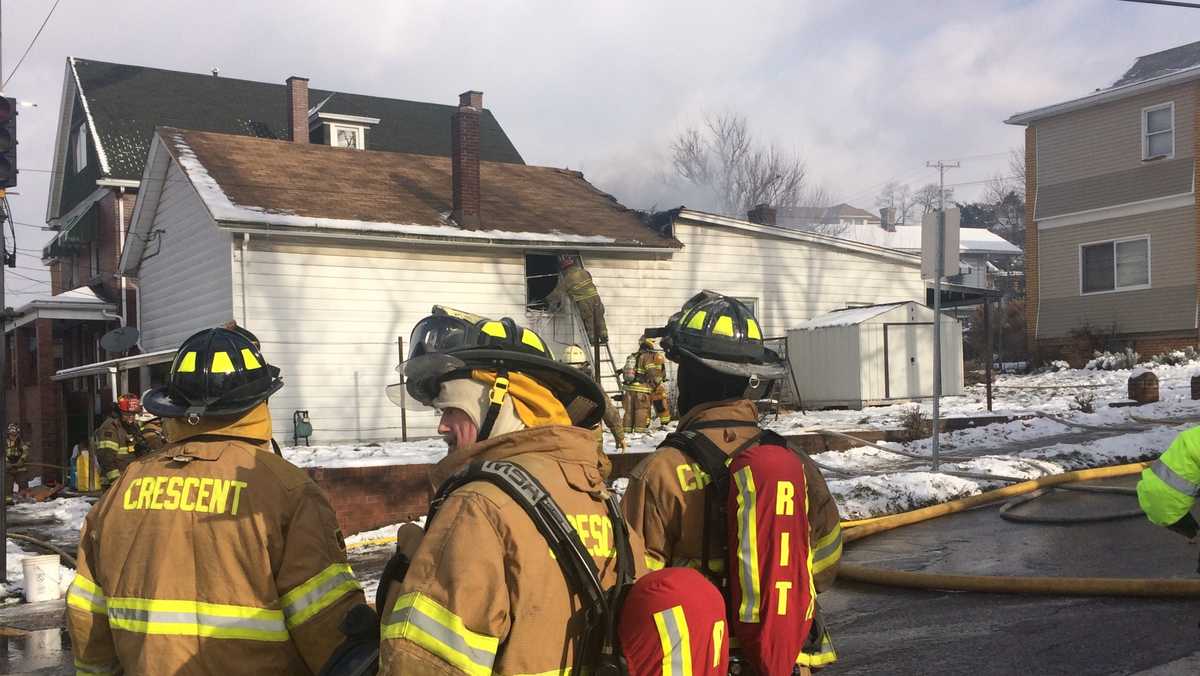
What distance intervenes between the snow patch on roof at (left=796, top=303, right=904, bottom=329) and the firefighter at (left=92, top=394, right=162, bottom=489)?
13.4 meters

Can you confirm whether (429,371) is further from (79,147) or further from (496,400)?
(79,147)

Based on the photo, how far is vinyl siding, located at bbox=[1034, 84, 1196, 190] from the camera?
24672 mm

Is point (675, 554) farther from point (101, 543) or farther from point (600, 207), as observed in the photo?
point (600, 207)

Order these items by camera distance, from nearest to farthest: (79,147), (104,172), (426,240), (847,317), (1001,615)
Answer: (1001,615) < (426,240) < (847,317) < (104,172) < (79,147)

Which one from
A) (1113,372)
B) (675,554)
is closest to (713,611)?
(675,554)

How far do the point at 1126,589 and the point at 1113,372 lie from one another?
1879 cm

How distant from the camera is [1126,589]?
6422 millimetres

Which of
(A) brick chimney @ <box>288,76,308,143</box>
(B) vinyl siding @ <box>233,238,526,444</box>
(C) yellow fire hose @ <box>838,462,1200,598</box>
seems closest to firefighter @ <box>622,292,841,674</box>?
(C) yellow fire hose @ <box>838,462,1200,598</box>

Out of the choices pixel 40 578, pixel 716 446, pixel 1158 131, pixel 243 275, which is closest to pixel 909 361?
pixel 1158 131

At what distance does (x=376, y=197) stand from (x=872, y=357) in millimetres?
10262

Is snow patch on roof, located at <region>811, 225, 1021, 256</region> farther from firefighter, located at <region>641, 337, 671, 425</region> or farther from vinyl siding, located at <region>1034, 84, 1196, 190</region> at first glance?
firefighter, located at <region>641, 337, 671, 425</region>

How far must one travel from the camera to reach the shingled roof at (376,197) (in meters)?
17.5

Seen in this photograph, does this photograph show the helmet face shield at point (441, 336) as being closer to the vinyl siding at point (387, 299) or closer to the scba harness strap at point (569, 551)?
the scba harness strap at point (569, 551)

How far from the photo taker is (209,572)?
2598mm
